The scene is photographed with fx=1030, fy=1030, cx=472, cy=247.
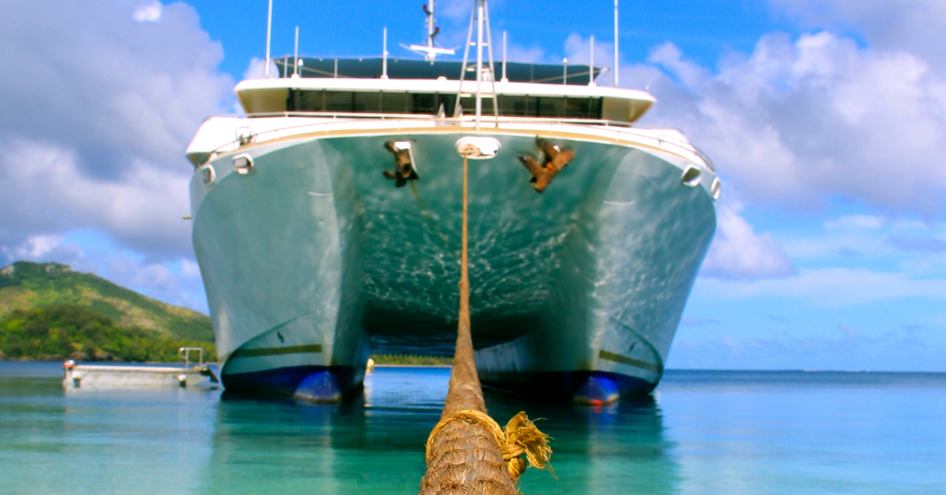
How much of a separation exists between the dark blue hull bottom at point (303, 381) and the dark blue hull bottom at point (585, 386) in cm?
428

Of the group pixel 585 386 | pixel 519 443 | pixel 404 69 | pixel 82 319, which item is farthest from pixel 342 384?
pixel 82 319

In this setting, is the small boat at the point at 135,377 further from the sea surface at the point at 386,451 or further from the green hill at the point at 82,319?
the green hill at the point at 82,319

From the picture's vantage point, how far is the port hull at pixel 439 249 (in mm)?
15844

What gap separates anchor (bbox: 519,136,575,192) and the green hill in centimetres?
10004

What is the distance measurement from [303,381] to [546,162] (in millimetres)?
7083

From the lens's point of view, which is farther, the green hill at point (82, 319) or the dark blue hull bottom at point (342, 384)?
the green hill at point (82, 319)

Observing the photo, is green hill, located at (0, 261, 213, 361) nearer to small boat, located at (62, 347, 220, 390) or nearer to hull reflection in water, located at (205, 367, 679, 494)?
small boat, located at (62, 347, 220, 390)

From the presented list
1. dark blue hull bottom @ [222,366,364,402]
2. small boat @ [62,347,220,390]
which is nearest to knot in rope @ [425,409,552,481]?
dark blue hull bottom @ [222,366,364,402]

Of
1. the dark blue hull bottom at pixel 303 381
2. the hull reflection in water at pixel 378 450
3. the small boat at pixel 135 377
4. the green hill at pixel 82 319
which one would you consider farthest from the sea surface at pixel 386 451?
the green hill at pixel 82 319

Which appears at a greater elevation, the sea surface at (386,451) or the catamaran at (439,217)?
the catamaran at (439,217)

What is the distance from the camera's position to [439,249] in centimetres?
1731

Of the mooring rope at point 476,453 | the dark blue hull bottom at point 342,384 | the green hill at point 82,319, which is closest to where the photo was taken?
the mooring rope at point 476,453

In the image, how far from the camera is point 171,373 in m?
31.5

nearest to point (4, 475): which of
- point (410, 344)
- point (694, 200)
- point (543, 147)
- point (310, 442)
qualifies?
point (310, 442)
